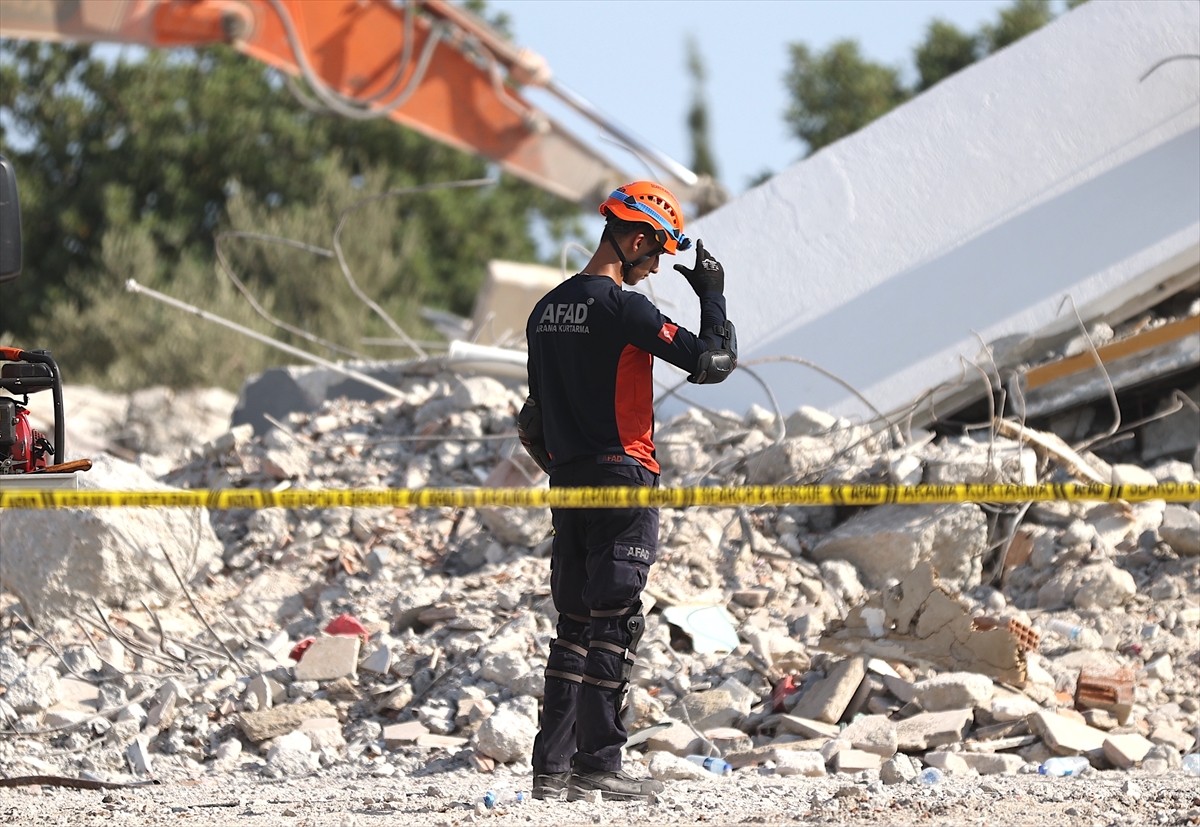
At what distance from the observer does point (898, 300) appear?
8.01 metres

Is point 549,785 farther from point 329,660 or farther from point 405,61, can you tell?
point 405,61

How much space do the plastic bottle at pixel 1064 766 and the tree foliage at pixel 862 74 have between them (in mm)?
16392

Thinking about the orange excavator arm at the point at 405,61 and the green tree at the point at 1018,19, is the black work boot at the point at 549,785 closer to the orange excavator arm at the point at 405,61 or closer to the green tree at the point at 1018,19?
the orange excavator arm at the point at 405,61

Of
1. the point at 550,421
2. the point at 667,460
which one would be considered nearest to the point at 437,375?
the point at 667,460

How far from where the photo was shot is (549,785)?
4645mm

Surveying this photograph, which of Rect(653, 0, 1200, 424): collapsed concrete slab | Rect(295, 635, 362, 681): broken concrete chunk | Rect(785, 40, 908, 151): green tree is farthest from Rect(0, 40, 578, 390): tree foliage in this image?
Rect(295, 635, 362, 681): broken concrete chunk

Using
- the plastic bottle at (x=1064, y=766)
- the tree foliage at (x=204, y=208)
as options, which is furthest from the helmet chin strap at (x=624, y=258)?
the tree foliage at (x=204, y=208)

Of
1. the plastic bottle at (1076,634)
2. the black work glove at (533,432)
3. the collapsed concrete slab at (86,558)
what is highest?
the black work glove at (533,432)

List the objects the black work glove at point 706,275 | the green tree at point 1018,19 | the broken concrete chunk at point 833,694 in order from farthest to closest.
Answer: the green tree at point 1018,19, the broken concrete chunk at point 833,694, the black work glove at point 706,275

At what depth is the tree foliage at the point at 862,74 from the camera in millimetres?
20984

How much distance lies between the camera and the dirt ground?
13.9 ft

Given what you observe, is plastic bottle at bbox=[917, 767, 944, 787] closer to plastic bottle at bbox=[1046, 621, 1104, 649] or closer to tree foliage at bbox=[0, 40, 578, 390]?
plastic bottle at bbox=[1046, 621, 1104, 649]

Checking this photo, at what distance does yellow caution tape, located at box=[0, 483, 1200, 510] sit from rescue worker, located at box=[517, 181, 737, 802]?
0.17 metres

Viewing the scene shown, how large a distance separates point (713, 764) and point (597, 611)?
993 mm
